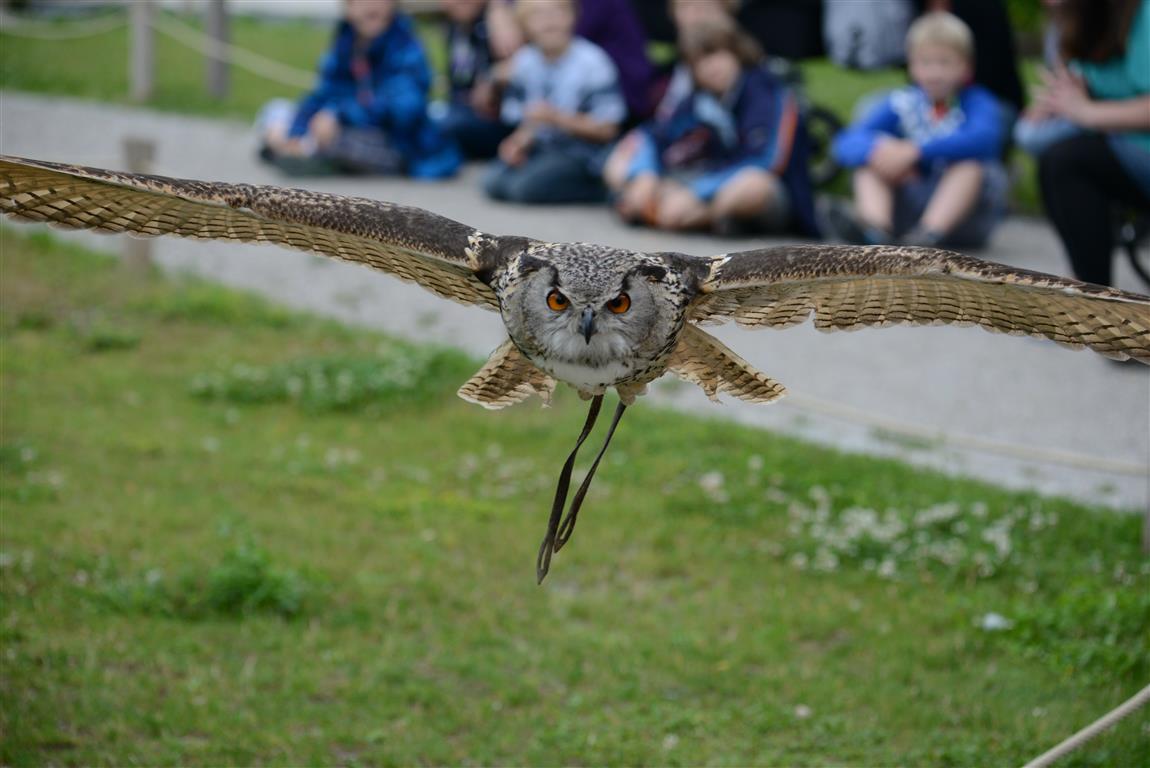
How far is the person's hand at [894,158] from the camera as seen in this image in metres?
8.88

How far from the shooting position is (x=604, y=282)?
3264mm

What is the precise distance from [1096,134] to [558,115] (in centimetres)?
484

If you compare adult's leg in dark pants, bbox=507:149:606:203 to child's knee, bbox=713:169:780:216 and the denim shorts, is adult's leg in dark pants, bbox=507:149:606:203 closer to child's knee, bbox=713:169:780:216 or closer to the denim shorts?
child's knee, bbox=713:169:780:216

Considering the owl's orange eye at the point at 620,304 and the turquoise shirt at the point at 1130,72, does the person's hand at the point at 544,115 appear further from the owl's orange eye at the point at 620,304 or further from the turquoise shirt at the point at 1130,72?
the owl's orange eye at the point at 620,304

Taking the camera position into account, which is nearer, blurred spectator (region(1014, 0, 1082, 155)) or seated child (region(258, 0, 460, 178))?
blurred spectator (region(1014, 0, 1082, 155))

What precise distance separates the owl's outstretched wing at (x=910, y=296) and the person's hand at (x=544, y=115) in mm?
7321

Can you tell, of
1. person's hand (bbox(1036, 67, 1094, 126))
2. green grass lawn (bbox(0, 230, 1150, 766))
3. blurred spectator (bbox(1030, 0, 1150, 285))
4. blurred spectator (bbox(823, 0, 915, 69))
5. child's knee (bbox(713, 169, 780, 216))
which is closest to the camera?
green grass lawn (bbox(0, 230, 1150, 766))

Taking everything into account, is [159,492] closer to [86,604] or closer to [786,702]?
[86,604]

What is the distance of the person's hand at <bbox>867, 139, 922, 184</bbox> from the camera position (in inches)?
350

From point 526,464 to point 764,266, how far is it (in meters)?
3.19

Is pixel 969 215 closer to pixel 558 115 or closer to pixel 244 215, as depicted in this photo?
pixel 558 115

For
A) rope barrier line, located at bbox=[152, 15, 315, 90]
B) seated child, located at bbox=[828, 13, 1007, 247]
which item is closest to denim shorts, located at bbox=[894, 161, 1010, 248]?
seated child, located at bbox=[828, 13, 1007, 247]

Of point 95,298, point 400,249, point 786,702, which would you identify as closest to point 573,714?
point 786,702

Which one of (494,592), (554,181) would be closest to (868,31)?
(554,181)
